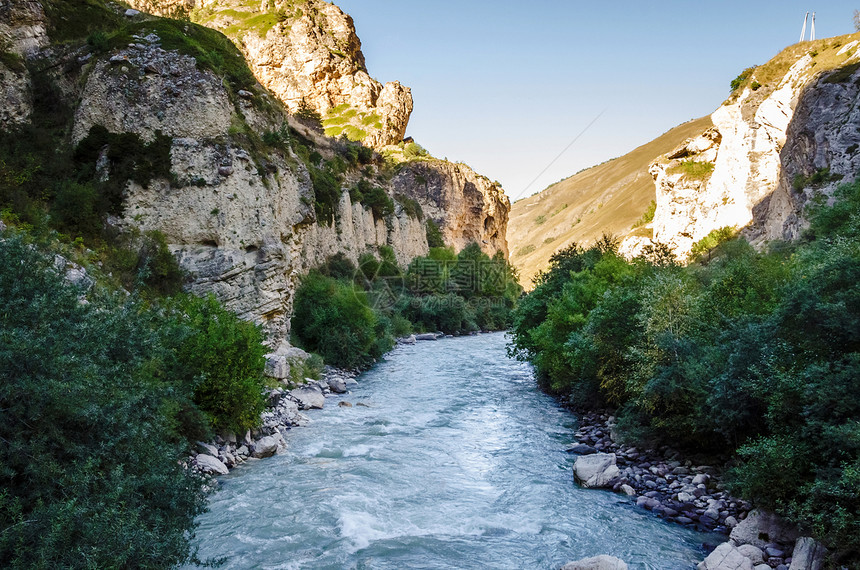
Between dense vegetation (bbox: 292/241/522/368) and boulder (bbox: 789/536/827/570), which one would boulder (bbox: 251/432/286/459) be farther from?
dense vegetation (bbox: 292/241/522/368)

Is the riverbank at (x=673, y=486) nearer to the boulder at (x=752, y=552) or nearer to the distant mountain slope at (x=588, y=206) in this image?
the boulder at (x=752, y=552)

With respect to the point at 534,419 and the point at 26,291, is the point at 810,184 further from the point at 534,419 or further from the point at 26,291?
the point at 26,291

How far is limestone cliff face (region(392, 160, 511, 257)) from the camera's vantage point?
6644cm

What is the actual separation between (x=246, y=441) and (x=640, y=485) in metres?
9.77

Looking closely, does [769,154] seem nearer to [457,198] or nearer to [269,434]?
[457,198]

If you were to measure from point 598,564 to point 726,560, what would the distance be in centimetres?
192

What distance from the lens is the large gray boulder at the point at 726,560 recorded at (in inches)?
Result: 286

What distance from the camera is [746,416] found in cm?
959

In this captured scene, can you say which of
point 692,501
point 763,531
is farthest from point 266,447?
point 763,531

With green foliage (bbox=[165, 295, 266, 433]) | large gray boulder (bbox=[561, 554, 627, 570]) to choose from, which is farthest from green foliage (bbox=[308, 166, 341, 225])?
large gray boulder (bbox=[561, 554, 627, 570])

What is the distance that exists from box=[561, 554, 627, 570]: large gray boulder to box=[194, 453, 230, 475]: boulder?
7.68 metres

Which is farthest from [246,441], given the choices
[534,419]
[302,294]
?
[302,294]

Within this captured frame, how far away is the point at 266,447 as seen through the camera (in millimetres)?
12938

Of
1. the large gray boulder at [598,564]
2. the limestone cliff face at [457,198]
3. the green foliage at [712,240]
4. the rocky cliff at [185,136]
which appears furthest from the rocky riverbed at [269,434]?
the limestone cliff face at [457,198]
